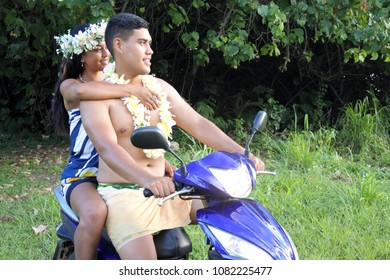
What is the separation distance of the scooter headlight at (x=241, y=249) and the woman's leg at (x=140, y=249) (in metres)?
Answer: 0.35

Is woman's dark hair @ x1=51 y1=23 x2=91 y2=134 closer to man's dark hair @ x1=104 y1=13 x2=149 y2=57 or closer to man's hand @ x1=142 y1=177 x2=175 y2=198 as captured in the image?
man's dark hair @ x1=104 y1=13 x2=149 y2=57

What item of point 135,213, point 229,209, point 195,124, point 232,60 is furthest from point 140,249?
point 232,60

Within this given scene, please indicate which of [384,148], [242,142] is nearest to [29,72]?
[242,142]

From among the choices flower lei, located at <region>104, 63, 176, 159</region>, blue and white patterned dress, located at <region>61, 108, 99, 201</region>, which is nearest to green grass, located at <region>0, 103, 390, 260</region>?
blue and white patterned dress, located at <region>61, 108, 99, 201</region>

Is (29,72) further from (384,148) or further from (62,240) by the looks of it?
(62,240)

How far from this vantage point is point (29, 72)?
922 centimetres

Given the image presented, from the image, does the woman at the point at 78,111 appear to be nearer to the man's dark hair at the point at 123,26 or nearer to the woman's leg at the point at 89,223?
the woman's leg at the point at 89,223

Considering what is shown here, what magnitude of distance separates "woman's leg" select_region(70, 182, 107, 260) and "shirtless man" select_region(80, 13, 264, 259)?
1.5 inches

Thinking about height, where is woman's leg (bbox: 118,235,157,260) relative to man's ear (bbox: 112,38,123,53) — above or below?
below

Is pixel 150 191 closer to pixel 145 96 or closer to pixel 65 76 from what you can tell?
pixel 145 96

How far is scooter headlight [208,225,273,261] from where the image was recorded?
2373 millimetres

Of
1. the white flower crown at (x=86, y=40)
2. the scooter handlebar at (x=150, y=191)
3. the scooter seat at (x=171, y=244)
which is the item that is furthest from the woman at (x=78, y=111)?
the scooter handlebar at (x=150, y=191)

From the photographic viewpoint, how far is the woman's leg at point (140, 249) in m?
2.57

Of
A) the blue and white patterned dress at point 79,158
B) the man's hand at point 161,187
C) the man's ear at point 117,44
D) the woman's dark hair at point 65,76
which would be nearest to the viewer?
the man's hand at point 161,187
